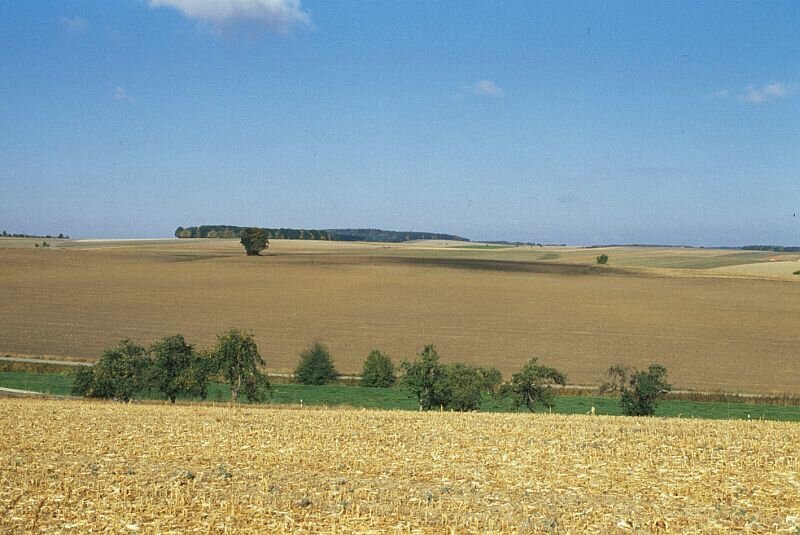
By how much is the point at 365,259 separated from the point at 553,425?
11231 centimetres

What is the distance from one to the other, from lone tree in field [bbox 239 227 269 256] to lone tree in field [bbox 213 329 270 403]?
107 m

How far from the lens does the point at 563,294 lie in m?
94.2

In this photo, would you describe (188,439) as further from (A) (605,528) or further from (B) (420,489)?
(A) (605,528)

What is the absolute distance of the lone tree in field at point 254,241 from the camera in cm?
14512

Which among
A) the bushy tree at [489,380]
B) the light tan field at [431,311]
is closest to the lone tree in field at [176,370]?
the bushy tree at [489,380]

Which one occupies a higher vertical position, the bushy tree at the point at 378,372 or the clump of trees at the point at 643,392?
the clump of trees at the point at 643,392

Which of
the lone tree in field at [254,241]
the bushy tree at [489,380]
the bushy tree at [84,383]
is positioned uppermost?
the lone tree in field at [254,241]

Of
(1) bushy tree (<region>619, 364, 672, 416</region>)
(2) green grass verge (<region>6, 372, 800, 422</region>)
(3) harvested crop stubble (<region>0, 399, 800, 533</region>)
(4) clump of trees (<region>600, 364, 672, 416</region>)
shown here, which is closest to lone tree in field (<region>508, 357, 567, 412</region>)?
(2) green grass verge (<region>6, 372, 800, 422</region>)

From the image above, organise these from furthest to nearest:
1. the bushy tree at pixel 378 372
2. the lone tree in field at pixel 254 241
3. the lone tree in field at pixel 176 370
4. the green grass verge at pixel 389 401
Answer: the lone tree in field at pixel 254 241 → the bushy tree at pixel 378 372 → the green grass verge at pixel 389 401 → the lone tree in field at pixel 176 370

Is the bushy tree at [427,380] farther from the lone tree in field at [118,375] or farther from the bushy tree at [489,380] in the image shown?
the lone tree in field at [118,375]

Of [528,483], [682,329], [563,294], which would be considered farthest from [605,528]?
[563,294]

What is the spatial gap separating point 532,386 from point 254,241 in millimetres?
112008

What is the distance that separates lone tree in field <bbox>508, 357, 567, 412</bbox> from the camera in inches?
1519

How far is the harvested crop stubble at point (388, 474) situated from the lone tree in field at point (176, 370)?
1009 cm
